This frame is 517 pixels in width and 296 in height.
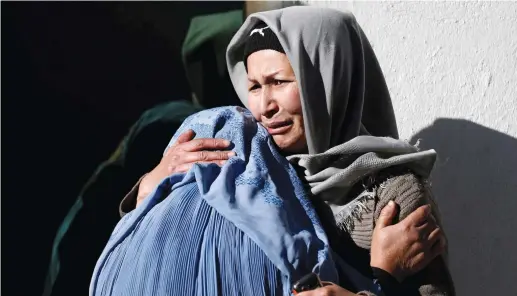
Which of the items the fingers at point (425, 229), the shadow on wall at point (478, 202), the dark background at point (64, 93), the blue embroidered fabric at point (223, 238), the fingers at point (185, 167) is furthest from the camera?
the dark background at point (64, 93)

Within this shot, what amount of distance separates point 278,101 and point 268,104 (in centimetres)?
3

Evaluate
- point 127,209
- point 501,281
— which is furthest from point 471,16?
point 127,209

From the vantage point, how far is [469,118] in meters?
2.90

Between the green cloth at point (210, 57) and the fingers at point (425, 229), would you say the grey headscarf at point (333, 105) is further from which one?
the green cloth at point (210, 57)

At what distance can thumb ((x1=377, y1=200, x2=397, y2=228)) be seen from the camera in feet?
6.70

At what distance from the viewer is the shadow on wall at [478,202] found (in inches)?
111

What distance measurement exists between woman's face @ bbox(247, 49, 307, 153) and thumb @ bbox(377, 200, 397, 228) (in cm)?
32

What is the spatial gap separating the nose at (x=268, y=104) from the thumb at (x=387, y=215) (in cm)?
40

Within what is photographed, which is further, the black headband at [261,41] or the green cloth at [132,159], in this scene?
the green cloth at [132,159]

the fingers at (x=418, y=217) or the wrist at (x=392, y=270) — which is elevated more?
the fingers at (x=418, y=217)

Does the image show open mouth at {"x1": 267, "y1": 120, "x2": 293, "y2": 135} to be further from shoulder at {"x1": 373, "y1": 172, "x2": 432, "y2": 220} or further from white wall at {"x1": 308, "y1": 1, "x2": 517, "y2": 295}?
white wall at {"x1": 308, "y1": 1, "x2": 517, "y2": 295}

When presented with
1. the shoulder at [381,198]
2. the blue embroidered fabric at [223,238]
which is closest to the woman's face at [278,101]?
the blue embroidered fabric at [223,238]

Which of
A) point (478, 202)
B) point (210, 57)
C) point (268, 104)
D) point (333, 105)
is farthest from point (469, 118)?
point (210, 57)

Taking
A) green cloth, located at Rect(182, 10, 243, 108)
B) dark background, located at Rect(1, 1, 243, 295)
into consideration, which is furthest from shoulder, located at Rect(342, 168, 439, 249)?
dark background, located at Rect(1, 1, 243, 295)
